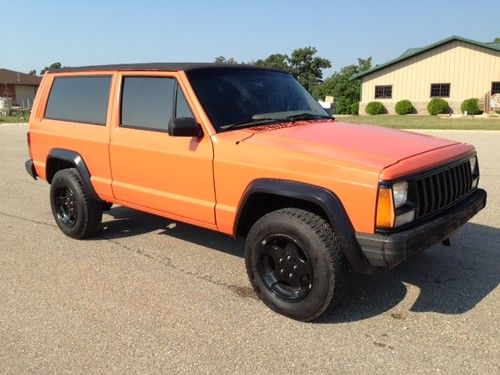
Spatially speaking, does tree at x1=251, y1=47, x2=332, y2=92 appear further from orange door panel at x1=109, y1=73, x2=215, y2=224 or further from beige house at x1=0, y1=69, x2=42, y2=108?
orange door panel at x1=109, y1=73, x2=215, y2=224

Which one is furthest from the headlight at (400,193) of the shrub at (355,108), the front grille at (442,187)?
the shrub at (355,108)

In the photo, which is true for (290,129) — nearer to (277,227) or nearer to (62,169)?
(277,227)

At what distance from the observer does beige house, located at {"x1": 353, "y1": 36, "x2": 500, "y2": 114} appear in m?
33.2

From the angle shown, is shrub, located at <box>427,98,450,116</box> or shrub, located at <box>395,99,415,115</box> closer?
shrub, located at <box>427,98,450,116</box>

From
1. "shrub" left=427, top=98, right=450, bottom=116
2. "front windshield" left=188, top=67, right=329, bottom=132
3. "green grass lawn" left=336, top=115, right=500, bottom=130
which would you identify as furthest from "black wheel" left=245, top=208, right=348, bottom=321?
"shrub" left=427, top=98, right=450, bottom=116

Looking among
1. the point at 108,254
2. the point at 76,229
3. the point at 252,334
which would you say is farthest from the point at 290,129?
the point at 76,229

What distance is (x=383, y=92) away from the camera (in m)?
37.7

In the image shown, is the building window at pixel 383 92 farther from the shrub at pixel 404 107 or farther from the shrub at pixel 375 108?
the shrub at pixel 404 107

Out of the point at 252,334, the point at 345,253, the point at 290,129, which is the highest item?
the point at 290,129

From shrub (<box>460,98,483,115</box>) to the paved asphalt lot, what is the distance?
2973cm

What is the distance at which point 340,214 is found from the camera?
3.34 metres

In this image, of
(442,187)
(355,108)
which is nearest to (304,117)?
(442,187)

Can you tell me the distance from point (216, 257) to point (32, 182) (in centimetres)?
576

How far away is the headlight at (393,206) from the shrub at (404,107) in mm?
33906
